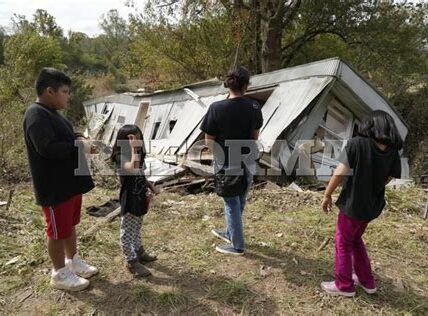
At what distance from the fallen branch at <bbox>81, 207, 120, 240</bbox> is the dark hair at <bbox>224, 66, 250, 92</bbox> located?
2.55m

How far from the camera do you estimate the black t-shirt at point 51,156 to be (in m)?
3.03

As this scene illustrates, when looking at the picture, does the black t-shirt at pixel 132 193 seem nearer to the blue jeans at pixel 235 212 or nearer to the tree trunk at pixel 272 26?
the blue jeans at pixel 235 212

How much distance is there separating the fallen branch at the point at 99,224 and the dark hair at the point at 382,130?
3.38 metres

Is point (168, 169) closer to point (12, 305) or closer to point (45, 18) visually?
point (12, 305)

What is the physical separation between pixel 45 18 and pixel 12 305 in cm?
3877

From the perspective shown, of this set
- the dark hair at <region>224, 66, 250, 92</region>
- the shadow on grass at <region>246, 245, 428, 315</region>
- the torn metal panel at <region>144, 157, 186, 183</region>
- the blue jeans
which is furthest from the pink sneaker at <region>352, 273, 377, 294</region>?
the torn metal panel at <region>144, 157, 186, 183</region>

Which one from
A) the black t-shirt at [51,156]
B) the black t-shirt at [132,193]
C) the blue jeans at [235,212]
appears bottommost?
the blue jeans at [235,212]

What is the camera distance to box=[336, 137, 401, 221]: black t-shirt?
2.99 meters

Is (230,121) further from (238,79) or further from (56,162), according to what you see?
(56,162)

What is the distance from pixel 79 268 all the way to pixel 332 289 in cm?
244

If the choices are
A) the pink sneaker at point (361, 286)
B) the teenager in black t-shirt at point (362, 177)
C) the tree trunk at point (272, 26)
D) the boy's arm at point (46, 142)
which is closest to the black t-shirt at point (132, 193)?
the boy's arm at point (46, 142)

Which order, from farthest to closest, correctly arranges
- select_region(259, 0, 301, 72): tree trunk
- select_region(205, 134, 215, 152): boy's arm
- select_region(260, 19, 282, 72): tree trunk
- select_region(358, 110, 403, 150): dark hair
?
select_region(260, 19, 282, 72): tree trunk
select_region(259, 0, 301, 72): tree trunk
select_region(205, 134, 215, 152): boy's arm
select_region(358, 110, 403, 150): dark hair

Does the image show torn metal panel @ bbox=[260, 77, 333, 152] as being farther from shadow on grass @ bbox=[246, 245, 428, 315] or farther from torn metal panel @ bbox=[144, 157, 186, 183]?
shadow on grass @ bbox=[246, 245, 428, 315]

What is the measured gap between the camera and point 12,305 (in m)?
3.42
